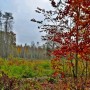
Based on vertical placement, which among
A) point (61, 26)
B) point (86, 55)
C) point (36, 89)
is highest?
point (61, 26)

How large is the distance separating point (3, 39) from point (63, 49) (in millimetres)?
46424

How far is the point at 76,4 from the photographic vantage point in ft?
26.5

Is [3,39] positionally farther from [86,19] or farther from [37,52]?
[86,19]

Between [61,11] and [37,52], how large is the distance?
197 feet

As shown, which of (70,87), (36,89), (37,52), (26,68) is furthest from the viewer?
(37,52)

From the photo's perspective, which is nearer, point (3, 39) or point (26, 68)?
point (26, 68)

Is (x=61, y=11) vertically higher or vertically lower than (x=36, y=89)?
higher

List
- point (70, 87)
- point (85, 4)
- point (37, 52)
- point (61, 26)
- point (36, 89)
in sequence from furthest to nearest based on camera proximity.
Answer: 1. point (37, 52)
2. point (36, 89)
3. point (70, 87)
4. point (61, 26)
5. point (85, 4)

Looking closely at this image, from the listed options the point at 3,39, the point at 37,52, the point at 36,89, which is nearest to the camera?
the point at 36,89

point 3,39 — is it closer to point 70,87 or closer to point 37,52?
point 37,52

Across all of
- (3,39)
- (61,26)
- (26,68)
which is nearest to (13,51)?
(3,39)

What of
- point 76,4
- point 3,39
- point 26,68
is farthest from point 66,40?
point 3,39

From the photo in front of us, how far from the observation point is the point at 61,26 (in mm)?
8664

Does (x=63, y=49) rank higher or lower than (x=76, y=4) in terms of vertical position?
lower
